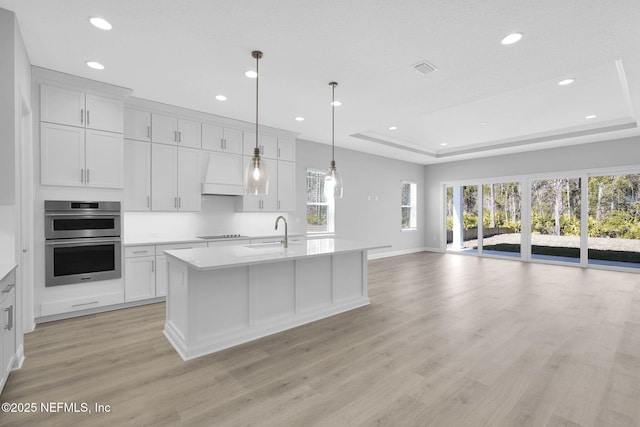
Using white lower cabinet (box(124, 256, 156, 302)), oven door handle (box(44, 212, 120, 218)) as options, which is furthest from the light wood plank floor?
oven door handle (box(44, 212, 120, 218))

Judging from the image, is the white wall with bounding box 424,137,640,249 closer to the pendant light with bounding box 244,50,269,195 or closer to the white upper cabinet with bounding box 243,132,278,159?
the white upper cabinet with bounding box 243,132,278,159

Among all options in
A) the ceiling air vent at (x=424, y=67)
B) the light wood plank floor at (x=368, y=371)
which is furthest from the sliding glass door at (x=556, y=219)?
the ceiling air vent at (x=424, y=67)

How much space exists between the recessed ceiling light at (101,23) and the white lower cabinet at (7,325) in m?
2.05

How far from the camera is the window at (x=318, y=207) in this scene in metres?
6.74

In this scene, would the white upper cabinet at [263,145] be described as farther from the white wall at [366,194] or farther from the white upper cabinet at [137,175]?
the white upper cabinet at [137,175]

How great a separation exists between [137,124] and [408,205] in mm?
7366

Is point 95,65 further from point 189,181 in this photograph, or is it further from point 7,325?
point 7,325

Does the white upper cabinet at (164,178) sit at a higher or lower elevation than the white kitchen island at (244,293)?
higher

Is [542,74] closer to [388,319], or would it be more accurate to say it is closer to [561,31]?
[561,31]

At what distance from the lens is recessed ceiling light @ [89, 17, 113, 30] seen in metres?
2.44

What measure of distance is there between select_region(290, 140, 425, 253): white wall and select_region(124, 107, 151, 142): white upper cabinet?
2.88m

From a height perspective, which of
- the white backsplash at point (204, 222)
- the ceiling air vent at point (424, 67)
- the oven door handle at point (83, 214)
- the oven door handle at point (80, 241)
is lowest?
the oven door handle at point (80, 241)

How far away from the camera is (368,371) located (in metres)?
2.42

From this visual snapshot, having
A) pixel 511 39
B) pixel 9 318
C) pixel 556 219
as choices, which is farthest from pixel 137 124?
pixel 556 219
